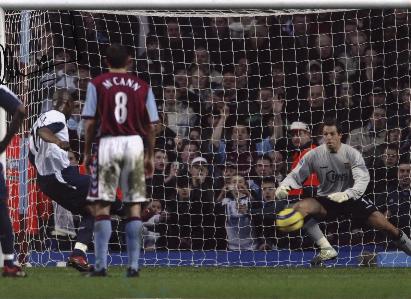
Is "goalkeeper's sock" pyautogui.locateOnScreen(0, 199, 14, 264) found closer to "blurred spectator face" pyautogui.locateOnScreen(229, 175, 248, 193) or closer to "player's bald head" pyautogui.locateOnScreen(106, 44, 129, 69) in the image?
"player's bald head" pyautogui.locateOnScreen(106, 44, 129, 69)

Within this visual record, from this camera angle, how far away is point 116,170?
10.5 meters

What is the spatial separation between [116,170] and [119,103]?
528 mm

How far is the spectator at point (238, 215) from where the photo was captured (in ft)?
51.4

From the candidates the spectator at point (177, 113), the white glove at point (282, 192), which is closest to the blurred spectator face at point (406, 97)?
the white glove at point (282, 192)

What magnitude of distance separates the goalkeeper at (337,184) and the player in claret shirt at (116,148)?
4197mm

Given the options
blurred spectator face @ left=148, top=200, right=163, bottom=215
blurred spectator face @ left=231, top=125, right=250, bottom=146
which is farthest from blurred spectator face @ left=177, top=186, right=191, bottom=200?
blurred spectator face @ left=231, top=125, right=250, bottom=146

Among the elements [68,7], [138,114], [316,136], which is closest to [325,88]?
[316,136]

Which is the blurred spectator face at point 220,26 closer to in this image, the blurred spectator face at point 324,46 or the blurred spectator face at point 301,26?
the blurred spectator face at point 301,26

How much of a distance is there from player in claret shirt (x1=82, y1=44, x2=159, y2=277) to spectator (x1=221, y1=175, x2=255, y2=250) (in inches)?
208

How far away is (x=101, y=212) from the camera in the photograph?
10.5 meters

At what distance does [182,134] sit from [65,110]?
3116 millimetres

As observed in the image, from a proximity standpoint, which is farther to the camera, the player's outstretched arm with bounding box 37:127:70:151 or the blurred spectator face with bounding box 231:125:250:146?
the blurred spectator face with bounding box 231:125:250:146

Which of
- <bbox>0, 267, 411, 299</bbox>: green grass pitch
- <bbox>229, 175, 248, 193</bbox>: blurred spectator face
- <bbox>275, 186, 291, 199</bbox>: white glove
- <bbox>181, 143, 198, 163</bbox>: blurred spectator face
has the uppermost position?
<bbox>181, 143, 198, 163</bbox>: blurred spectator face

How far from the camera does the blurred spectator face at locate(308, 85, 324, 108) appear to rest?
16141mm
